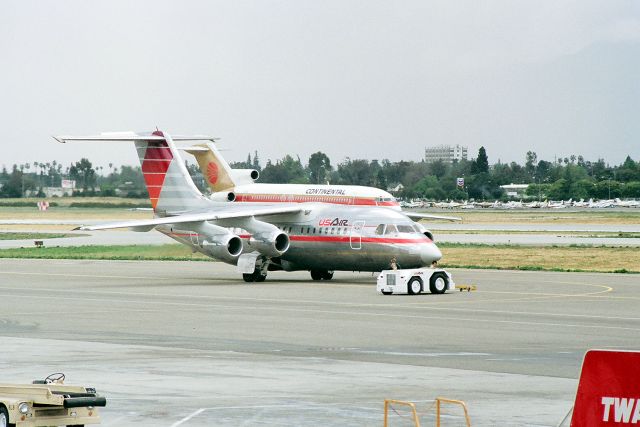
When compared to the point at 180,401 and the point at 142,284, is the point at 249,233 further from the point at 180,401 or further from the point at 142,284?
the point at 180,401

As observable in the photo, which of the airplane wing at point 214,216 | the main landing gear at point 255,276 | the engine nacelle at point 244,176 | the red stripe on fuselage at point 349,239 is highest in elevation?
the engine nacelle at point 244,176

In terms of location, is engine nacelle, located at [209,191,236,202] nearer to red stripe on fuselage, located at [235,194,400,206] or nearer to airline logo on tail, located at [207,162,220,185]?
red stripe on fuselage, located at [235,194,400,206]

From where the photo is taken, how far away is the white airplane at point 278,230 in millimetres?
52125

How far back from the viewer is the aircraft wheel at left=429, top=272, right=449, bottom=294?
1903 inches

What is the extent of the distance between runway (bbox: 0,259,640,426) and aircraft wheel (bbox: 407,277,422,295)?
0.71m

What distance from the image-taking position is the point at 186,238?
58.2 metres

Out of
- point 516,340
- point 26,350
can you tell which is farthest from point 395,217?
point 26,350

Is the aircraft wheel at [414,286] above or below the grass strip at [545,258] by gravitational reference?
above

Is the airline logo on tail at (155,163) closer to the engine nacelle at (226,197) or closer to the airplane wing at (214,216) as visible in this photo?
the engine nacelle at (226,197)

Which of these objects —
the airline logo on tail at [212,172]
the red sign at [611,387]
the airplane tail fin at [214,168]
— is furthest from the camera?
the airline logo on tail at [212,172]

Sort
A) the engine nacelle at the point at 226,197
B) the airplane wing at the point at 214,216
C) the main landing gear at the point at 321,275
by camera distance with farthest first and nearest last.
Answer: the engine nacelle at the point at 226,197 < the main landing gear at the point at 321,275 < the airplane wing at the point at 214,216

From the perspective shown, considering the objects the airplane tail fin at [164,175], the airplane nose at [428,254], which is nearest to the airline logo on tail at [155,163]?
the airplane tail fin at [164,175]

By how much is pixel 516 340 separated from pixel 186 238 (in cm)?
2936

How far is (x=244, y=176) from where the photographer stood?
7044 centimetres
